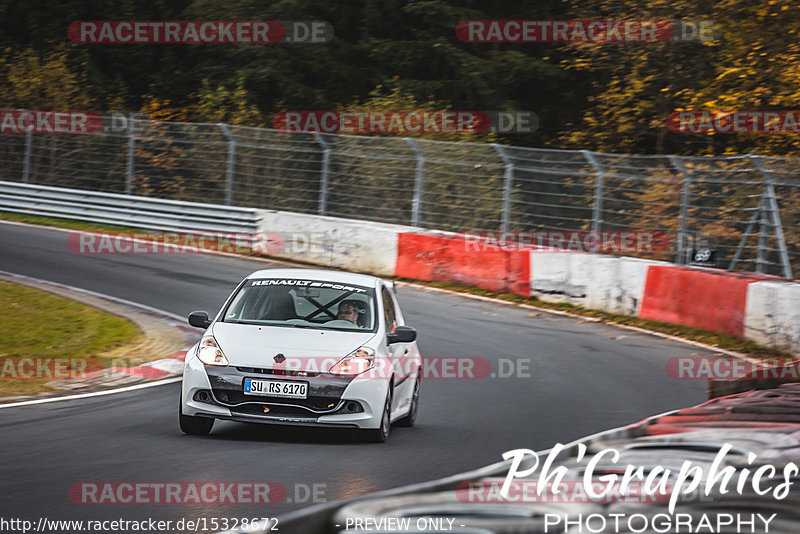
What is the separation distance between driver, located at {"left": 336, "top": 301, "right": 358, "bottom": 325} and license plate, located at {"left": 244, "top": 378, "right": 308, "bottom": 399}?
1180 mm

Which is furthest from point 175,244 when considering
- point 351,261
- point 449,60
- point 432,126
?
point 449,60

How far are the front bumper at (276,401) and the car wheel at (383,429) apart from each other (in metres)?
0.14

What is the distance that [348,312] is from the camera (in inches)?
384

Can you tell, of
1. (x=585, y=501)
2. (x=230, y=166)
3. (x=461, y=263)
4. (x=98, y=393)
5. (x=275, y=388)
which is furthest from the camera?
(x=230, y=166)

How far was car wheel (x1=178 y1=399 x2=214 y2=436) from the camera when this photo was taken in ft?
28.8

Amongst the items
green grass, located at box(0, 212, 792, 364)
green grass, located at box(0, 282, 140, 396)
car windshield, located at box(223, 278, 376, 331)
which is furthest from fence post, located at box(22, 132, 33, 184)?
car windshield, located at box(223, 278, 376, 331)

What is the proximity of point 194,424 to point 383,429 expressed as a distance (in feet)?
4.95

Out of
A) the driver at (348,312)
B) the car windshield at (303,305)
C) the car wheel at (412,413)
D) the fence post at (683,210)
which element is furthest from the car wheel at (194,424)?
the fence post at (683,210)

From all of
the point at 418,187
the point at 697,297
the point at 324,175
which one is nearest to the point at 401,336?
the point at 697,297

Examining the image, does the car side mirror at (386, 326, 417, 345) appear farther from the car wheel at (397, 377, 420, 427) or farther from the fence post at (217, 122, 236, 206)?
the fence post at (217, 122, 236, 206)

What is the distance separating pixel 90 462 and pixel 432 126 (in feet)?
68.0

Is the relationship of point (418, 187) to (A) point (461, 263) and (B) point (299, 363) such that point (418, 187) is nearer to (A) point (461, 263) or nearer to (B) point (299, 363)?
(A) point (461, 263)

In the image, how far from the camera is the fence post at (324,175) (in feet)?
78.5

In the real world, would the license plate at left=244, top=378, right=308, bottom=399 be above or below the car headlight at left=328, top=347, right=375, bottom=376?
below
